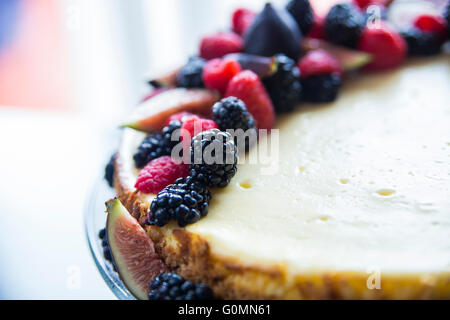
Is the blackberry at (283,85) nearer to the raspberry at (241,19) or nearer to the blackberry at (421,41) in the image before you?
the raspberry at (241,19)

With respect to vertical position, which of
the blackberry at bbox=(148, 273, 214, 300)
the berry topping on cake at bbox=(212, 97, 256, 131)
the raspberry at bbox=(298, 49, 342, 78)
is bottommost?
the blackberry at bbox=(148, 273, 214, 300)

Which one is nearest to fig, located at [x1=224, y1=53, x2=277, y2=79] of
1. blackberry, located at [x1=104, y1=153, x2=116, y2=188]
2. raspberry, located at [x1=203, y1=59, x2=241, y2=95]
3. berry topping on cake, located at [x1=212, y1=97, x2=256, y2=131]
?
raspberry, located at [x1=203, y1=59, x2=241, y2=95]

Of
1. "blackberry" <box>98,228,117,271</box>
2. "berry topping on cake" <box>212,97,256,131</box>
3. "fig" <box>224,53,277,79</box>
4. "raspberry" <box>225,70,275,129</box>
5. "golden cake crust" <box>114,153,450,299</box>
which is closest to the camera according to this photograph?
"golden cake crust" <box>114,153,450,299</box>

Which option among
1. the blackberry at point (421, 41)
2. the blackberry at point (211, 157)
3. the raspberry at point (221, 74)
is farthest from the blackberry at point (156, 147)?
the blackberry at point (421, 41)

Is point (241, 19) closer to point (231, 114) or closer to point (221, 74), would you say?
point (221, 74)

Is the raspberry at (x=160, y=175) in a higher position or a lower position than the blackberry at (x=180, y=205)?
higher

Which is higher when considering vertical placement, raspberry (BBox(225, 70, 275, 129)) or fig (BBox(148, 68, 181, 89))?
fig (BBox(148, 68, 181, 89))

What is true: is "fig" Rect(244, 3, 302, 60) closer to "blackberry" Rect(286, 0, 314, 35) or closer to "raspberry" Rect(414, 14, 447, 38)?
"blackberry" Rect(286, 0, 314, 35)
